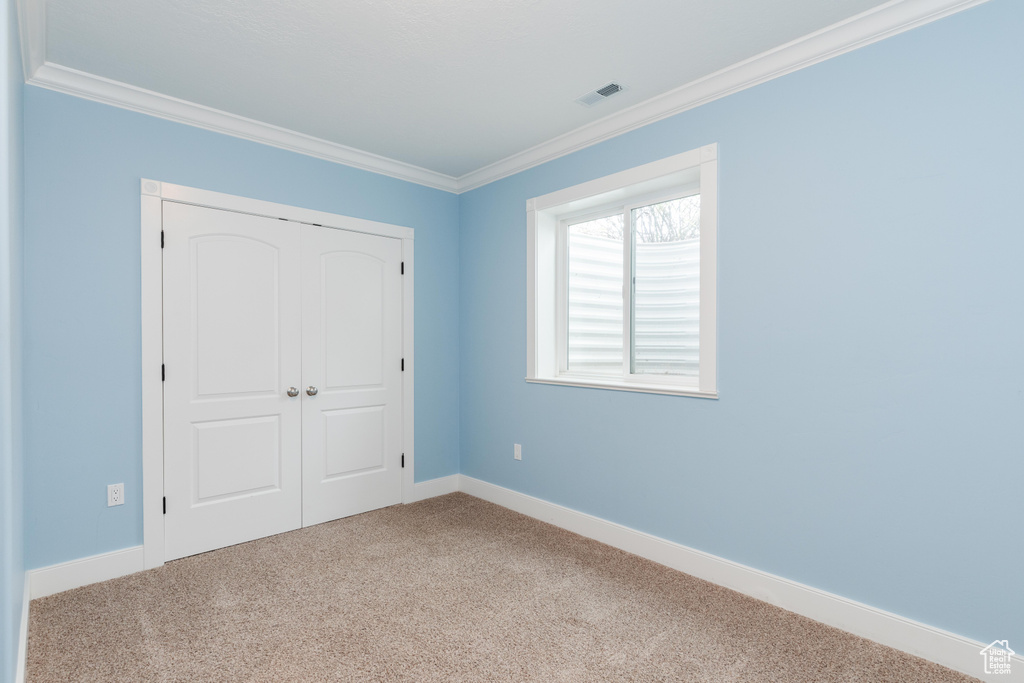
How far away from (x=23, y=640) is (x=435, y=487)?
2445mm

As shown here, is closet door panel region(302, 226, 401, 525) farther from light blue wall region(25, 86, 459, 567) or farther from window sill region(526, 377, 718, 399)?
window sill region(526, 377, 718, 399)

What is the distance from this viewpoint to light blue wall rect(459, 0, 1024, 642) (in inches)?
73.1

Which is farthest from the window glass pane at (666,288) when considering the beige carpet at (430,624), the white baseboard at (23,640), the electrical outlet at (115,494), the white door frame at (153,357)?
the white baseboard at (23,640)

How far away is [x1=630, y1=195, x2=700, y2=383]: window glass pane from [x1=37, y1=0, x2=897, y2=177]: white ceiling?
0.68m

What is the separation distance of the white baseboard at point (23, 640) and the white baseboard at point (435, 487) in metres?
2.11

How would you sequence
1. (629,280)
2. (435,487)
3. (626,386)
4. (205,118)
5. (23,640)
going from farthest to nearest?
(435,487)
(629,280)
(626,386)
(205,118)
(23,640)

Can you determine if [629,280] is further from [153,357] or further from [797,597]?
[153,357]

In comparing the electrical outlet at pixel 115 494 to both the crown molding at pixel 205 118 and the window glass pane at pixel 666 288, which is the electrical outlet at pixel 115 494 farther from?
the window glass pane at pixel 666 288

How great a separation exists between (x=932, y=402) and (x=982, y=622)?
0.80 m

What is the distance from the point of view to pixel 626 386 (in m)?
3.03

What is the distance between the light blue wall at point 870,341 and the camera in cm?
186

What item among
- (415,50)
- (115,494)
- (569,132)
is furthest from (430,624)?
(569,132)

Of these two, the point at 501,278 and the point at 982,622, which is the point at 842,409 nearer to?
the point at 982,622

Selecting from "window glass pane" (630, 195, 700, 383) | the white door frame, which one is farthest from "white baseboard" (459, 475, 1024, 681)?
the white door frame
